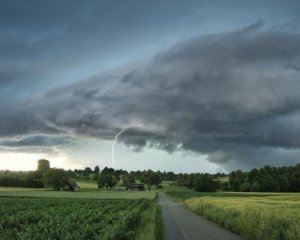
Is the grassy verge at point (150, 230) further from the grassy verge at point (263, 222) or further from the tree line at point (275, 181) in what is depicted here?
the tree line at point (275, 181)

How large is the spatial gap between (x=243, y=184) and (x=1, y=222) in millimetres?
168186

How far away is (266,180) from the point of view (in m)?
180

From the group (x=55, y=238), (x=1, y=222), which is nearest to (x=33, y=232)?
(x=55, y=238)

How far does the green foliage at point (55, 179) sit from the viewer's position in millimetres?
176125

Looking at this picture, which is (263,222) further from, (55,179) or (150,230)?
(55,179)

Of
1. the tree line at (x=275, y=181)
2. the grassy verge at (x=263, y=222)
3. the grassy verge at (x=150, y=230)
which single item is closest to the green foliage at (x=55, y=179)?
the tree line at (x=275, y=181)

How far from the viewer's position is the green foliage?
176 meters

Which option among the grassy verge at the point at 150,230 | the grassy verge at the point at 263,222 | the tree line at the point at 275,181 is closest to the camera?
the grassy verge at the point at 263,222

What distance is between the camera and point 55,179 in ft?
580

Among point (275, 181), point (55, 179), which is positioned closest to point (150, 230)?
point (55, 179)

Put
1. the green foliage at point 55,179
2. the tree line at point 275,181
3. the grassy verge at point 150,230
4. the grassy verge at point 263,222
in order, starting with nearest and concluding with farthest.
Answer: the grassy verge at point 263,222
the grassy verge at point 150,230
the tree line at point 275,181
the green foliage at point 55,179

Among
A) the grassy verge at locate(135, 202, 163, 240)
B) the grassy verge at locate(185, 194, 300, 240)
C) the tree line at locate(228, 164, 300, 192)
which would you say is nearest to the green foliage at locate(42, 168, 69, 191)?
the tree line at locate(228, 164, 300, 192)

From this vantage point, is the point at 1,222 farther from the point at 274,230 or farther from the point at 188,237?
the point at 274,230

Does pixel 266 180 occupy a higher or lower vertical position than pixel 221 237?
higher
